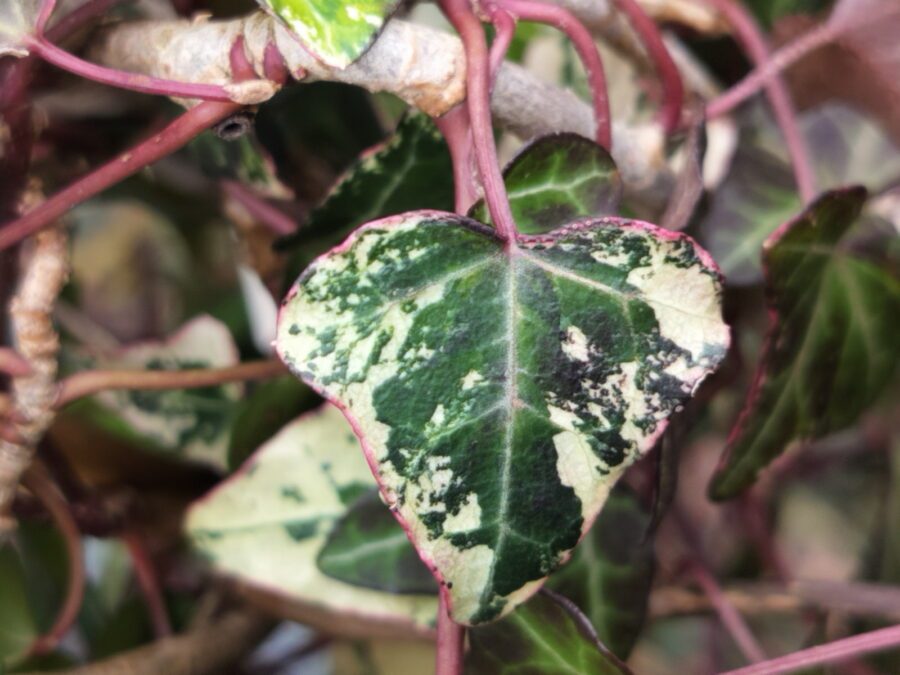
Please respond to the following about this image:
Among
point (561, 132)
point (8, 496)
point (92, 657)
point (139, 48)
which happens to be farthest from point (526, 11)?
point (92, 657)

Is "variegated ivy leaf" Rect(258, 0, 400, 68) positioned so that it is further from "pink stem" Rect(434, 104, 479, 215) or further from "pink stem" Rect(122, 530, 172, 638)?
"pink stem" Rect(122, 530, 172, 638)

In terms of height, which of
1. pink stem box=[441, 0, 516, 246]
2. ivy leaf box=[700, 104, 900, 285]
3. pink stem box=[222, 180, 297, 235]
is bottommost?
ivy leaf box=[700, 104, 900, 285]

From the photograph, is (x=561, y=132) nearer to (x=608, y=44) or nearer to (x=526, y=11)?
(x=526, y=11)

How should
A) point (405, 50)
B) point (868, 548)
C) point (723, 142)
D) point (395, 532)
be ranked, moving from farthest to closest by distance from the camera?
1. point (868, 548)
2. point (723, 142)
3. point (395, 532)
4. point (405, 50)

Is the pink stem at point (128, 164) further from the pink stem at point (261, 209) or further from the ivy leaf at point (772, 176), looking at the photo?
the ivy leaf at point (772, 176)

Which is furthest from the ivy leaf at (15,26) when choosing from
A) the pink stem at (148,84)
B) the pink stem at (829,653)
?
the pink stem at (829,653)

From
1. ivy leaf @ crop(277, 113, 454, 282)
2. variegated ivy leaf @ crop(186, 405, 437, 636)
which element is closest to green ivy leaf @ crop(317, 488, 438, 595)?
variegated ivy leaf @ crop(186, 405, 437, 636)
